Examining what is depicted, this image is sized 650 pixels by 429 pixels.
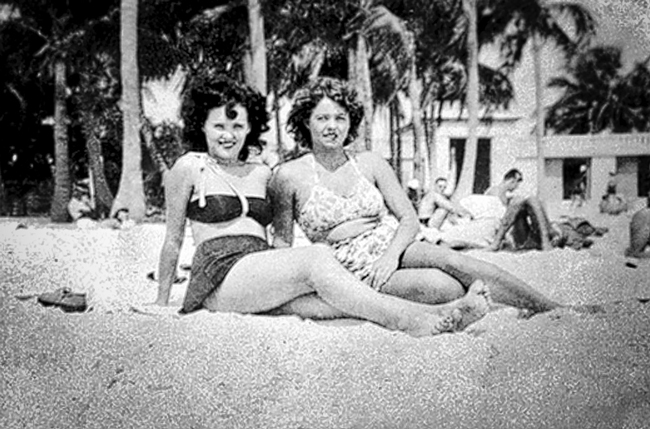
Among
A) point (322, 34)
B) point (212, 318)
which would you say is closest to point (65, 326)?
point (212, 318)

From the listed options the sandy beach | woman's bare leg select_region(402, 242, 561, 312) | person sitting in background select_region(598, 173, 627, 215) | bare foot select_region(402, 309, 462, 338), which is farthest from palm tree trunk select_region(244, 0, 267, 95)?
person sitting in background select_region(598, 173, 627, 215)

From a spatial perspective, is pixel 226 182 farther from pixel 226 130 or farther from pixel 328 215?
pixel 328 215

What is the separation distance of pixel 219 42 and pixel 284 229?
0.50 meters

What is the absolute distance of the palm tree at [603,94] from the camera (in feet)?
6.63

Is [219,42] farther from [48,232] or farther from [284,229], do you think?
[48,232]

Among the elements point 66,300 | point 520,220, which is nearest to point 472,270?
point 520,220

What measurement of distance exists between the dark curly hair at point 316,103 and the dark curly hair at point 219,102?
77 mm

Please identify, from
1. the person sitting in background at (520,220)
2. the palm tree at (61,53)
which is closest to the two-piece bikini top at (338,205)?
the person sitting in background at (520,220)

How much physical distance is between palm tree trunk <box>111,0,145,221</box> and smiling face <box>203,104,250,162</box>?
21cm

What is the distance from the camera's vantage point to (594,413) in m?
2.00

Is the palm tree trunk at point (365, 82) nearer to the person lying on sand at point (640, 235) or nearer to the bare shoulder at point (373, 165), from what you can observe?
the bare shoulder at point (373, 165)

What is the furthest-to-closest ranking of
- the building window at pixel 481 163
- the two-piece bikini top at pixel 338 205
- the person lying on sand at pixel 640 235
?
the person lying on sand at pixel 640 235, the building window at pixel 481 163, the two-piece bikini top at pixel 338 205

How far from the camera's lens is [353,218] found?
1848 mm

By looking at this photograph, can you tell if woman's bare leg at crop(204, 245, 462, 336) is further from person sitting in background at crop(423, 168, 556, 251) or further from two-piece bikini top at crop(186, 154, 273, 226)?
person sitting in background at crop(423, 168, 556, 251)
